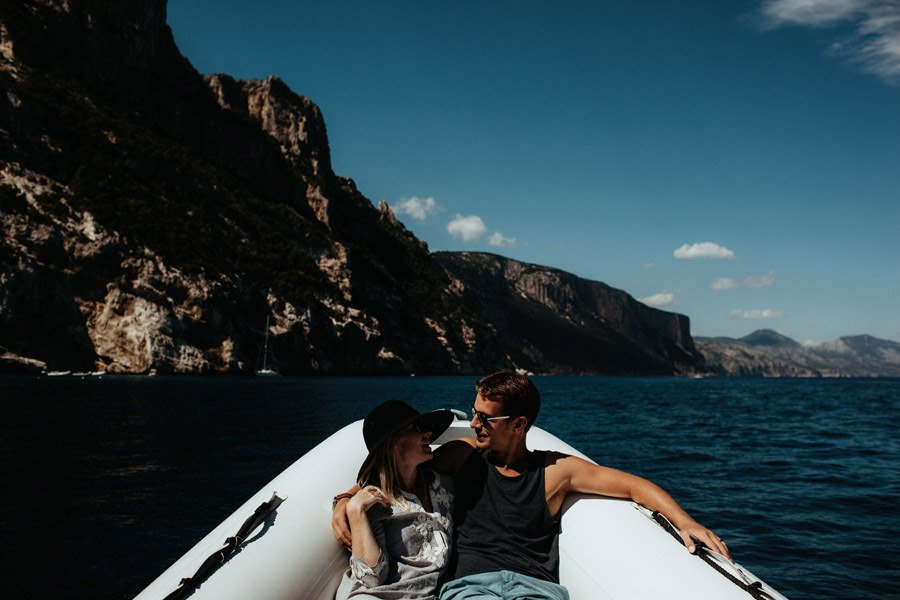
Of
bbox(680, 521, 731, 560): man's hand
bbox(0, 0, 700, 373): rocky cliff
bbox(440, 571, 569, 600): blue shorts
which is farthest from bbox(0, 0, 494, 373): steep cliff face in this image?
bbox(680, 521, 731, 560): man's hand

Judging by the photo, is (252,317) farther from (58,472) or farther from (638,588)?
(638,588)

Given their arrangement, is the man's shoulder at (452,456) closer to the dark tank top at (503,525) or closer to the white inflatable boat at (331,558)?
the dark tank top at (503,525)

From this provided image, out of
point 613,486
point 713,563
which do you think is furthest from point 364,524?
point 713,563

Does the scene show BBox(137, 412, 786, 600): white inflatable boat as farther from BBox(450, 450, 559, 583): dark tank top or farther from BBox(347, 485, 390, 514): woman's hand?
BBox(347, 485, 390, 514): woman's hand

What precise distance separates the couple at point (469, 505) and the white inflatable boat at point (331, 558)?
0.13 m

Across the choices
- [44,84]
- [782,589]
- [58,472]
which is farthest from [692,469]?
[44,84]

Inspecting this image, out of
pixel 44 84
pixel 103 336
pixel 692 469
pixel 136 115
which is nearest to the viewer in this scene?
pixel 692 469

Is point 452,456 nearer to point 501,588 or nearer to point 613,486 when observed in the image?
point 501,588

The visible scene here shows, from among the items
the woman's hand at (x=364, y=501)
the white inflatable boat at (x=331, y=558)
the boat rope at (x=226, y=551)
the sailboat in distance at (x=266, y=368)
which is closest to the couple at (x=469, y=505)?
the woman's hand at (x=364, y=501)

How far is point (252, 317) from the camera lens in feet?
208

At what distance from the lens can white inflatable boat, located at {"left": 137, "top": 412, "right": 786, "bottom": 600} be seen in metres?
2.85

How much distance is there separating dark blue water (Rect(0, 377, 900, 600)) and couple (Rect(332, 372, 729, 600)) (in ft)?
11.6

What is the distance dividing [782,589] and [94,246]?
54.5m

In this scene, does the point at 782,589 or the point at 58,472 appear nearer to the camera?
the point at 782,589
